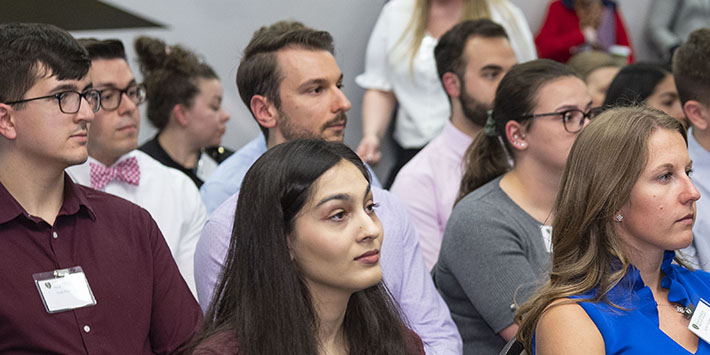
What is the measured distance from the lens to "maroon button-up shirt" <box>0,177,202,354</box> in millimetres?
2035

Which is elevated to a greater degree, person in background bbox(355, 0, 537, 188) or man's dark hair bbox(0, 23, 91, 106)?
man's dark hair bbox(0, 23, 91, 106)

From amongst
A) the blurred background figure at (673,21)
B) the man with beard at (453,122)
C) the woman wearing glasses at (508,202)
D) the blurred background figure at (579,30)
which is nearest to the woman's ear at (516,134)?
the woman wearing glasses at (508,202)

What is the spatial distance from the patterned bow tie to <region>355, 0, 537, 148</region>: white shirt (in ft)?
5.01

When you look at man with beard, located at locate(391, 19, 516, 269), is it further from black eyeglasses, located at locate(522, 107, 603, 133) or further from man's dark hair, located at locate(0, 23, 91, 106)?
man's dark hair, located at locate(0, 23, 91, 106)

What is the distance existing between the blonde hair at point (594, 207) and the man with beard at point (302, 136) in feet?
1.46

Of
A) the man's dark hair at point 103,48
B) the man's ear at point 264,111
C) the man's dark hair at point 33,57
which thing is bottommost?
the man's ear at point 264,111

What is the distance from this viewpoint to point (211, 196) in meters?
3.17

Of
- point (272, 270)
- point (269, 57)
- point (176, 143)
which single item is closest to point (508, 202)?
point (269, 57)

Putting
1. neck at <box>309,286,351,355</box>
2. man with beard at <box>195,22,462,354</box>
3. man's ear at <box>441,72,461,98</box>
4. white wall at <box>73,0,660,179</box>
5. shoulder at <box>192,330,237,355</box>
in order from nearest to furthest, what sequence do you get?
shoulder at <box>192,330,237,355</box>, neck at <box>309,286,351,355</box>, man with beard at <box>195,22,462,354</box>, man's ear at <box>441,72,461,98</box>, white wall at <box>73,0,660,179</box>

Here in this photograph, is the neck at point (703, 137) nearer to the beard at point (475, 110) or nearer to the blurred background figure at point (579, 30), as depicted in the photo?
the beard at point (475, 110)

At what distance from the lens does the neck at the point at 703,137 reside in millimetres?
2854

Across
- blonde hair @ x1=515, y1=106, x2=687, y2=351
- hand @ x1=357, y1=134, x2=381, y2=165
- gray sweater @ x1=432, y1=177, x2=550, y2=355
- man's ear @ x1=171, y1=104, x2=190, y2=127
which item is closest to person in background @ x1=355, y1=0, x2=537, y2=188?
hand @ x1=357, y1=134, x2=381, y2=165

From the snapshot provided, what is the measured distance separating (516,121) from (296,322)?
4.44 ft

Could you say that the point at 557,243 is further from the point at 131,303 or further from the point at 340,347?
the point at 131,303
